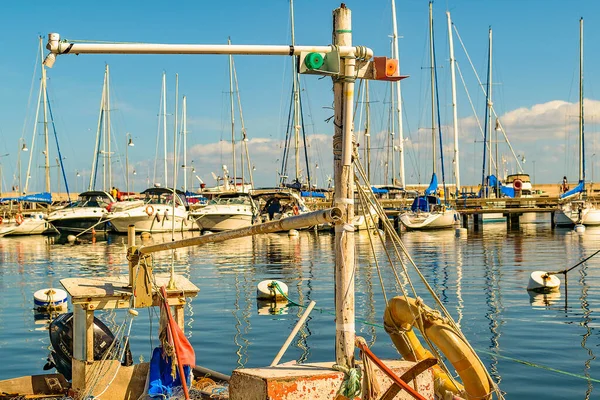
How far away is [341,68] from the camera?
6641 mm

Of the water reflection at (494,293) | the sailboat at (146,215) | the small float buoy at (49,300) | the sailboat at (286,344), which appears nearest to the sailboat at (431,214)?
the water reflection at (494,293)

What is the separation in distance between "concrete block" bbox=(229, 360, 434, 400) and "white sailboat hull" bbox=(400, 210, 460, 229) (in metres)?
51.2

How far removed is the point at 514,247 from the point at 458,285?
17771 mm

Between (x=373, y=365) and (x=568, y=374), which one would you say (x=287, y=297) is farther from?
(x=373, y=365)

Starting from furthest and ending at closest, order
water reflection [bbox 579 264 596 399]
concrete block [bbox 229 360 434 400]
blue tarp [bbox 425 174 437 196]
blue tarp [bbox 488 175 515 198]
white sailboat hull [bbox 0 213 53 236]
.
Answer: blue tarp [bbox 488 175 515 198] → white sailboat hull [bbox 0 213 53 236] → blue tarp [bbox 425 174 437 196] → water reflection [bbox 579 264 596 399] → concrete block [bbox 229 360 434 400]

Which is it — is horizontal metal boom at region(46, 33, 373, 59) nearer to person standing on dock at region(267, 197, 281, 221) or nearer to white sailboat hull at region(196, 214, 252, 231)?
white sailboat hull at region(196, 214, 252, 231)

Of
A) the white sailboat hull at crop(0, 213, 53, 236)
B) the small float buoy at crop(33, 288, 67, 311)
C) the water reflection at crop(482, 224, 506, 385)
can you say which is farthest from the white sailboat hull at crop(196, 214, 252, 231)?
the small float buoy at crop(33, 288, 67, 311)

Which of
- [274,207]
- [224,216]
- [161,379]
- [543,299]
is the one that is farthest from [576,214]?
[161,379]

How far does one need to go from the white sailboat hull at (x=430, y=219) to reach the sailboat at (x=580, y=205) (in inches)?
373

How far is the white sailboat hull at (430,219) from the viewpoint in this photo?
189ft

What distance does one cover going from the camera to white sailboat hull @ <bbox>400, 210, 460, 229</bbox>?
57.6 m

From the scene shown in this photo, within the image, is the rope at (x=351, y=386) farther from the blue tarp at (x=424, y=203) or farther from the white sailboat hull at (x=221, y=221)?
the blue tarp at (x=424, y=203)

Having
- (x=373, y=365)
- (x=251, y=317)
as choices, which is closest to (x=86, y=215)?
(x=251, y=317)

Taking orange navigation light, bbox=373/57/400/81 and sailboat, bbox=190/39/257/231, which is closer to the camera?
orange navigation light, bbox=373/57/400/81
